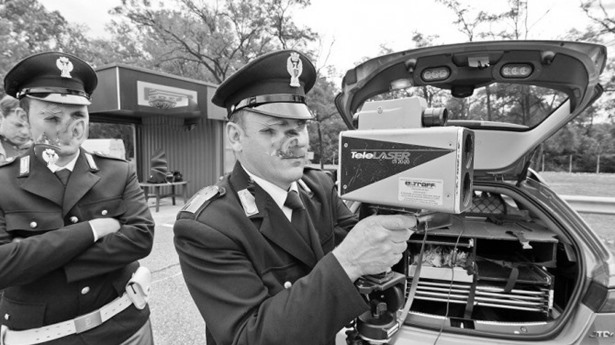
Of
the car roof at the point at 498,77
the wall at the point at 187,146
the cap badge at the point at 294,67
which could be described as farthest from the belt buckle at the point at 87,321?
the wall at the point at 187,146

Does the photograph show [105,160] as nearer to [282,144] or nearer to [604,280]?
[282,144]

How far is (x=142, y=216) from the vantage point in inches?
68.1

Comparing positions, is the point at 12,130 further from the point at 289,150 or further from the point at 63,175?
the point at 289,150

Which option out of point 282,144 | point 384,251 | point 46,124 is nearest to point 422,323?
point 384,251

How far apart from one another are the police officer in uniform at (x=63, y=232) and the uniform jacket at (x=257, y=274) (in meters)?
0.67

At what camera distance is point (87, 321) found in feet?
4.76

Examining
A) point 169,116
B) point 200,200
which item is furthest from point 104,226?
point 169,116

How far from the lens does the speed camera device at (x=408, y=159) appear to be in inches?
34.6

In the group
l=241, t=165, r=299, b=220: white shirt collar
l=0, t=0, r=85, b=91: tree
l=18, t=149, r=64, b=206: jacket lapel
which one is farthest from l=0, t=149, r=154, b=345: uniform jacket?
l=0, t=0, r=85, b=91: tree

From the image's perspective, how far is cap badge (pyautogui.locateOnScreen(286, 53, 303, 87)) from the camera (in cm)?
119

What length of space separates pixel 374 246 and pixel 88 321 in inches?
54.0

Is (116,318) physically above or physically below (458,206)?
below

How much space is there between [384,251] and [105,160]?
1591 millimetres

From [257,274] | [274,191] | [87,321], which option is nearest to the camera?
[257,274]
